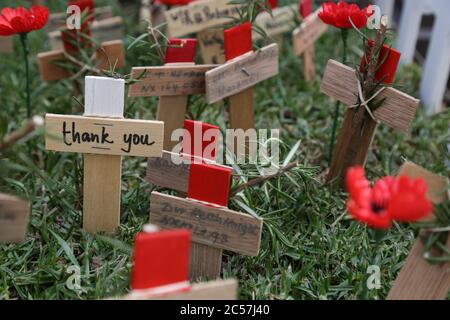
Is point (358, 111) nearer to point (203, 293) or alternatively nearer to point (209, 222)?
point (209, 222)

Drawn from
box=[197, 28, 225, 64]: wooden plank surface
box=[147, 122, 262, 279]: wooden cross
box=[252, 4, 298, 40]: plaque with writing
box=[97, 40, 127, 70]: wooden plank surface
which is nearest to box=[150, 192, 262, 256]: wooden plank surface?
box=[147, 122, 262, 279]: wooden cross

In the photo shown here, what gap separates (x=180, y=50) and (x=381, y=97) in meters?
0.47

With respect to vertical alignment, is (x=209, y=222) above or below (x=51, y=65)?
below

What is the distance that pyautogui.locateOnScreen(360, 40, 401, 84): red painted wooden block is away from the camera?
129 centimetres

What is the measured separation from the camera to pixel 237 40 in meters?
1.44

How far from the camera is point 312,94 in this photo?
210 centimetres

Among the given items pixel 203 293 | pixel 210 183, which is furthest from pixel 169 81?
pixel 203 293

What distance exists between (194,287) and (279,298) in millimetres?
284

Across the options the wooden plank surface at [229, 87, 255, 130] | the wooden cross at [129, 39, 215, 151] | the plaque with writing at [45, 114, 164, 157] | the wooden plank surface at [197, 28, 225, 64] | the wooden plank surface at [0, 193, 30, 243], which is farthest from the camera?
the wooden plank surface at [197, 28, 225, 64]

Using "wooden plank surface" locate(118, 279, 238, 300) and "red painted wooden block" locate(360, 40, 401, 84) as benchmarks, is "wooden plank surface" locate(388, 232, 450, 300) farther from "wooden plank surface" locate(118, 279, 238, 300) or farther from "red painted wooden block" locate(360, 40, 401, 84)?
"red painted wooden block" locate(360, 40, 401, 84)

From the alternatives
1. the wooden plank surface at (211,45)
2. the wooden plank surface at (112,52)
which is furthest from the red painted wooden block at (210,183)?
the wooden plank surface at (211,45)

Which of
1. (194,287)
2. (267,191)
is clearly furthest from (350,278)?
(194,287)

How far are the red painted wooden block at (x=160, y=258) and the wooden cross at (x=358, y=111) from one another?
0.66 m
